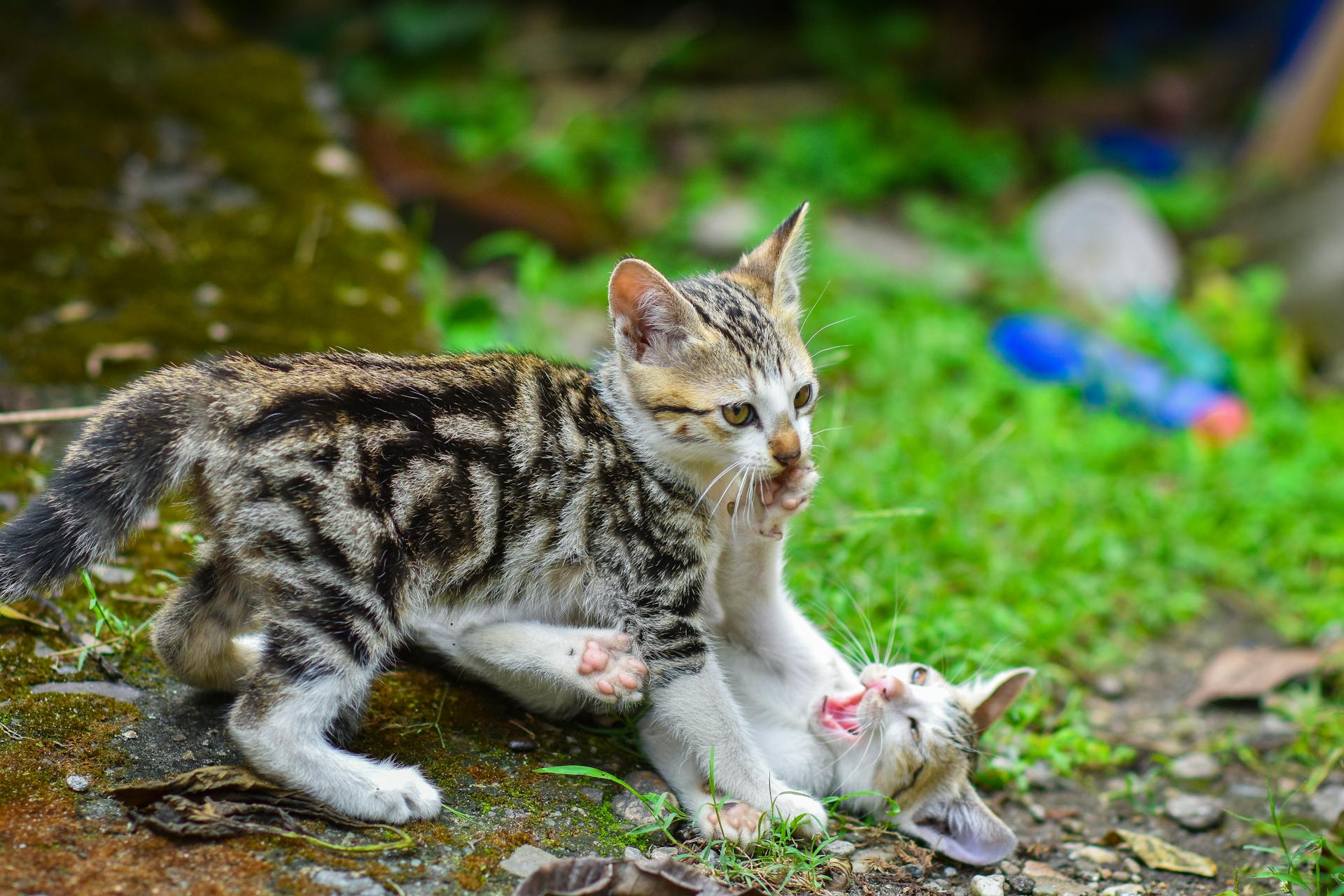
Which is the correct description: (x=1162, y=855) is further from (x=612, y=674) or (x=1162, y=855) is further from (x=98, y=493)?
(x=98, y=493)

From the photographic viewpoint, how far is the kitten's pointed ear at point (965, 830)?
3.30 metres

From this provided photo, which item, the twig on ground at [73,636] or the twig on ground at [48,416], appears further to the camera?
the twig on ground at [48,416]

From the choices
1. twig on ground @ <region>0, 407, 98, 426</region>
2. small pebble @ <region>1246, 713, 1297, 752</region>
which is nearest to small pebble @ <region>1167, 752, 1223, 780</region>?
small pebble @ <region>1246, 713, 1297, 752</region>

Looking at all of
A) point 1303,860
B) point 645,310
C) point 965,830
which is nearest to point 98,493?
point 645,310

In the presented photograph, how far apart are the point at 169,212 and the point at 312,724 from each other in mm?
3724

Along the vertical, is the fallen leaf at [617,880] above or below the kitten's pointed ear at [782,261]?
below

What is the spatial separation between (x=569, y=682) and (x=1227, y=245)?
7.81 metres

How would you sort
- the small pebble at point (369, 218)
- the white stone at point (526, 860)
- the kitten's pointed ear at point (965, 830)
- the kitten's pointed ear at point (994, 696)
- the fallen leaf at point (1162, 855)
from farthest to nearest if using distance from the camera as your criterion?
the small pebble at point (369, 218)
the kitten's pointed ear at point (994, 696)
the fallen leaf at point (1162, 855)
the kitten's pointed ear at point (965, 830)
the white stone at point (526, 860)

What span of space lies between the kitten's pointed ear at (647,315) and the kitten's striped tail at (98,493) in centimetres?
117

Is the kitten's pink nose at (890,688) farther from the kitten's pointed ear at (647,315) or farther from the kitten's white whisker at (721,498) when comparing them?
the kitten's pointed ear at (647,315)

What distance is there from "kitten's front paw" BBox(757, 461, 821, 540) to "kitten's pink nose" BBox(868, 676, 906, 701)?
609mm

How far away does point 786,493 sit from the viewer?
10.9 feet

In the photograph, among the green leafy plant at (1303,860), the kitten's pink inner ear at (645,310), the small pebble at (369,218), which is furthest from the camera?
the small pebble at (369,218)

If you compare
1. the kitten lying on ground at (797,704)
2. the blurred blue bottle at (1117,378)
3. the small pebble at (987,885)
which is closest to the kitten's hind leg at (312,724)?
the kitten lying on ground at (797,704)
